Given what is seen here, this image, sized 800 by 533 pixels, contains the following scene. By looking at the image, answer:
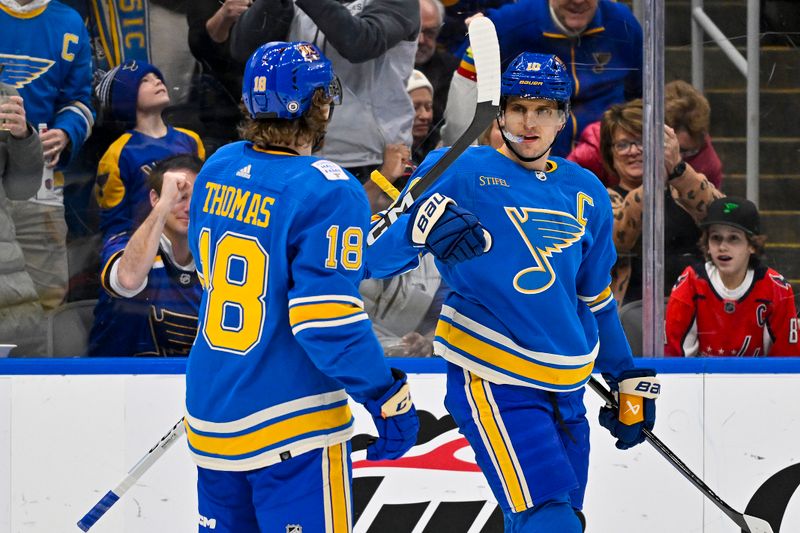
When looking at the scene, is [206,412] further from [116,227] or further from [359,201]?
[116,227]

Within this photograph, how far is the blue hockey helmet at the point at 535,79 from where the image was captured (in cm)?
246

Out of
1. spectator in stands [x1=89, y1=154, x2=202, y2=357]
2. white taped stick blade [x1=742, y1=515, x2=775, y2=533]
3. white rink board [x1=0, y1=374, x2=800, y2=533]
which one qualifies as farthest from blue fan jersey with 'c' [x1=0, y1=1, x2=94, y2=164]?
white taped stick blade [x1=742, y1=515, x2=775, y2=533]

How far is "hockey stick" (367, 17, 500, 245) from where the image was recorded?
7.70ft

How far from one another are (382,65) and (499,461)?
1462 millimetres

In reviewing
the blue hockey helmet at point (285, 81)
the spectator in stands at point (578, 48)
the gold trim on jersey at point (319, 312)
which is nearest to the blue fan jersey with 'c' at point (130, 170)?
the spectator in stands at point (578, 48)

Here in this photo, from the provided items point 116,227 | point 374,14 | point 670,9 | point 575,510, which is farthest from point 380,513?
point 670,9

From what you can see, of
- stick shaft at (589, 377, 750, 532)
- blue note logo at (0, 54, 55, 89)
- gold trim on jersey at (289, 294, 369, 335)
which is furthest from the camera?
blue note logo at (0, 54, 55, 89)

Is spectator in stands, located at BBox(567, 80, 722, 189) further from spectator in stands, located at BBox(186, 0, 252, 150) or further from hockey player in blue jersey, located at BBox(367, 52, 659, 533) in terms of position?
spectator in stands, located at BBox(186, 0, 252, 150)

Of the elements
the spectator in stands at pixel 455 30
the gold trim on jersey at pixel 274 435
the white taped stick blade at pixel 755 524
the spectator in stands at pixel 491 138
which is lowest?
the white taped stick blade at pixel 755 524

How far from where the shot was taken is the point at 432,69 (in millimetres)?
3387

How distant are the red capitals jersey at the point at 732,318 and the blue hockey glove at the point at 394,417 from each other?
154 cm

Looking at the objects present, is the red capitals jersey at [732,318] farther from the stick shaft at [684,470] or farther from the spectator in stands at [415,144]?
the spectator in stands at [415,144]

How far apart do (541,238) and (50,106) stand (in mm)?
1675

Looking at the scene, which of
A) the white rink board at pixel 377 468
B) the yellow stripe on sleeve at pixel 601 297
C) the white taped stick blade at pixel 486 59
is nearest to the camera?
the white taped stick blade at pixel 486 59
